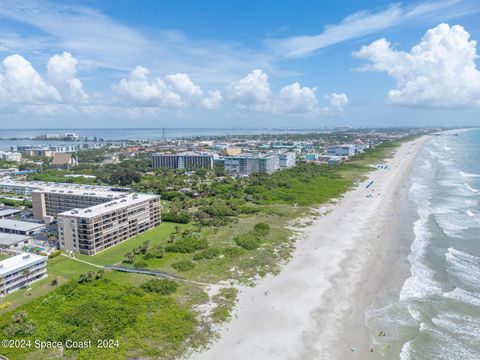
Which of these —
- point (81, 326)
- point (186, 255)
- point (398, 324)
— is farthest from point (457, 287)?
point (81, 326)

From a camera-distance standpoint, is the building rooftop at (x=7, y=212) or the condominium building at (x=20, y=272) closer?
the condominium building at (x=20, y=272)

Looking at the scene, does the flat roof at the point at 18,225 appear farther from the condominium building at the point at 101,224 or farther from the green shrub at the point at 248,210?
the green shrub at the point at 248,210

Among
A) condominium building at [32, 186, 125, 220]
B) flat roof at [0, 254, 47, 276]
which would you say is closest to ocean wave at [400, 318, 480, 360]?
flat roof at [0, 254, 47, 276]

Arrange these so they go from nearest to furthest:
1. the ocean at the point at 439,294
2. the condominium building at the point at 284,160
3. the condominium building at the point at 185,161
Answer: the ocean at the point at 439,294
the condominium building at the point at 185,161
the condominium building at the point at 284,160

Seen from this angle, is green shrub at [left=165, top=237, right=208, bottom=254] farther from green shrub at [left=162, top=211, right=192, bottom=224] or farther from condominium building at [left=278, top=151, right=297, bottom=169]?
condominium building at [left=278, top=151, right=297, bottom=169]

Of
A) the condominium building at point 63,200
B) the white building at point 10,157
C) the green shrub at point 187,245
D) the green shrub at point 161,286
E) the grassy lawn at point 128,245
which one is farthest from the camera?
the white building at point 10,157

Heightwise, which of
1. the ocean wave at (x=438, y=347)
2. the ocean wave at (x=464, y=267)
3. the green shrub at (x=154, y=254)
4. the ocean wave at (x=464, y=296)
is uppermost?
the green shrub at (x=154, y=254)

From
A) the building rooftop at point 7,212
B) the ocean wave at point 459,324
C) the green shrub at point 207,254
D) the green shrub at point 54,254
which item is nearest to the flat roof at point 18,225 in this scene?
the building rooftop at point 7,212
